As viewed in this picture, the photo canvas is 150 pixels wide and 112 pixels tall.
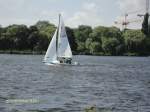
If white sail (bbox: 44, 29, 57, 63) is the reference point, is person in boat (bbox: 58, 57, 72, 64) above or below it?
below

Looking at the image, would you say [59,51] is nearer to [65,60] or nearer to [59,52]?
[59,52]

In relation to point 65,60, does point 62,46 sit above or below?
above

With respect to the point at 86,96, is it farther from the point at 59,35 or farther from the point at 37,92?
the point at 59,35

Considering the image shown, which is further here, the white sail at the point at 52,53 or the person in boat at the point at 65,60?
the white sail at the point at 52,53

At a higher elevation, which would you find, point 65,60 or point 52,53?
point 52,53

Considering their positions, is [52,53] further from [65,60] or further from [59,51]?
[65,60]

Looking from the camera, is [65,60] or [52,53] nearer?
[52,53]

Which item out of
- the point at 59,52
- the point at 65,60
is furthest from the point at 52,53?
the point at 65,60

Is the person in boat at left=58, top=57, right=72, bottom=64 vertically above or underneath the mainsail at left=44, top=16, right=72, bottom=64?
underneath

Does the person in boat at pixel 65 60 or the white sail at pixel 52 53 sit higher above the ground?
the white sail at pixel 52 53

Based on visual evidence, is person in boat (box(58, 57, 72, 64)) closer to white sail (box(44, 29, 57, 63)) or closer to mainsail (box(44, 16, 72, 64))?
mainsail (box(44, 16, 72, 64))

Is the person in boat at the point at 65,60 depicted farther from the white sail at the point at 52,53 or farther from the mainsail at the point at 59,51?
the white sail at the point at 52,53

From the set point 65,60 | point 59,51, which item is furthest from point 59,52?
point 65,60

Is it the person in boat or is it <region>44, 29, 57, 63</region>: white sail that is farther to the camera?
<region>44, 29, 57, 63</region>: white sail
